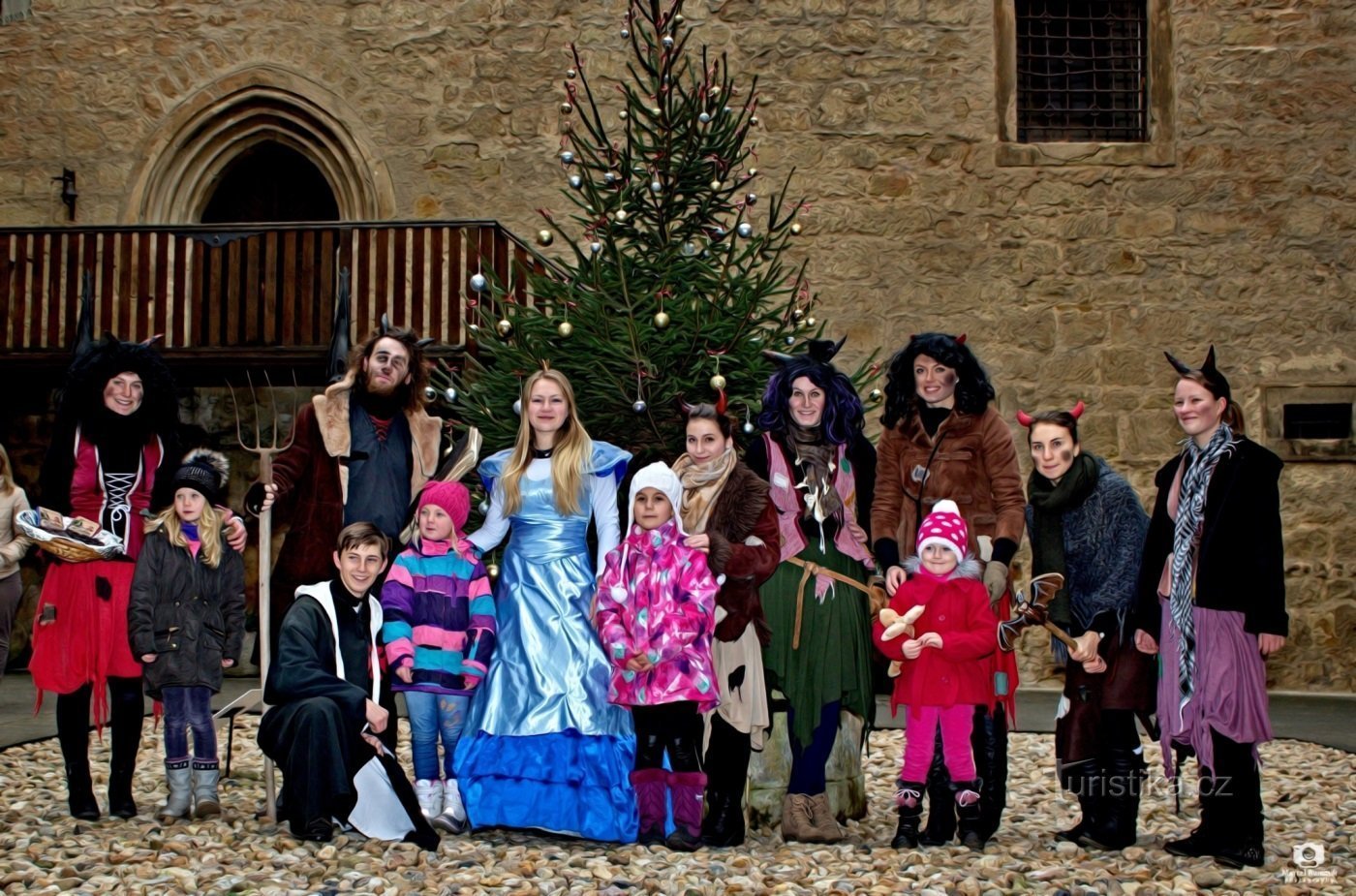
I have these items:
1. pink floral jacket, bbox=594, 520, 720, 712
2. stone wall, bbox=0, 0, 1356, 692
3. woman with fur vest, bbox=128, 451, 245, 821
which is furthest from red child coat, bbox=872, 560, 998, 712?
stone wall, bbox=0, 0, 1356, 692

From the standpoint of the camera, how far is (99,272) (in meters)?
10.3

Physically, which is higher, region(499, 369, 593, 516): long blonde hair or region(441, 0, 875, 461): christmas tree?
region(441, 0, 875, 461): christmas tree

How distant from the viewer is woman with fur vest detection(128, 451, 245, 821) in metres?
5.04

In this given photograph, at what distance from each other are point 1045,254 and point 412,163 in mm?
4757

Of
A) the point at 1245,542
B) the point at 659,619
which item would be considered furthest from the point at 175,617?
the point at 1245,542

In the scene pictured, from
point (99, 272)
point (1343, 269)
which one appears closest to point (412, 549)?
point (99, 272)

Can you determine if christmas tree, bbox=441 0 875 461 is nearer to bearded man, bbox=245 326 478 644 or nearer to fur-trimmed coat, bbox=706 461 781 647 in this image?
bearded man, bbox=245 326 478 644

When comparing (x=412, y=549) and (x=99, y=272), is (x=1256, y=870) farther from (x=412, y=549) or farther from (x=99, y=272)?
(x=99, y=272)

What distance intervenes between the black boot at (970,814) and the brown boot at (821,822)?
15.9 inches

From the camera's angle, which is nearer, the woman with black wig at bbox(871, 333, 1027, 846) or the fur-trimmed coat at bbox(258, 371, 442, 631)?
the woman with black wig at bbox(871, 333, 1027, 846)

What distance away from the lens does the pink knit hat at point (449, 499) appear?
4.87 meters

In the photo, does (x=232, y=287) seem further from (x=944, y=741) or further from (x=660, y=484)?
(x=944, y=741)

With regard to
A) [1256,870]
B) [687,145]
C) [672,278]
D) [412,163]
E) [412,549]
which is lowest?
[1256,870]

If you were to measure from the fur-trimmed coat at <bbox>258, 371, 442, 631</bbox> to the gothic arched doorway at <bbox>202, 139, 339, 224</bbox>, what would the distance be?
22.5 ft
